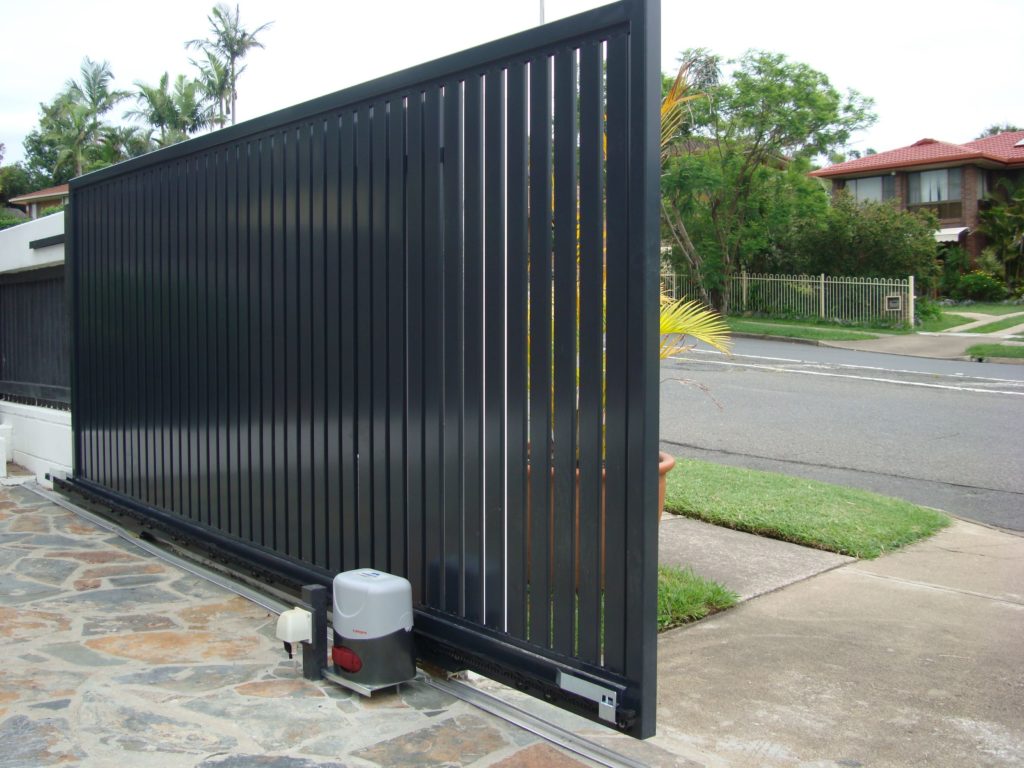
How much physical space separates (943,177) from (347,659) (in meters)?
39.2

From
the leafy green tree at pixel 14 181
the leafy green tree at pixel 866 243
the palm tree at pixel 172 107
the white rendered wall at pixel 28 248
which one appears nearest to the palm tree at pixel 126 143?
the palm tree at pixel 172 107

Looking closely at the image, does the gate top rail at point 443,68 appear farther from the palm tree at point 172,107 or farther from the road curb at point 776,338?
the palm tree at point 172,107

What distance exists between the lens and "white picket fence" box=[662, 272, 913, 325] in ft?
86.6

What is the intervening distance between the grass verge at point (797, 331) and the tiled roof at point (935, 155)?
14487 millimetres

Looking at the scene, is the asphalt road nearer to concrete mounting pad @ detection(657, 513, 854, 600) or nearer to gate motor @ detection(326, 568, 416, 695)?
concrete mounting pad @ detection(657, 513, 854, 600)

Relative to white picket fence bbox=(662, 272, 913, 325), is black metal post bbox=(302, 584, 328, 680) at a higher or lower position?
lower

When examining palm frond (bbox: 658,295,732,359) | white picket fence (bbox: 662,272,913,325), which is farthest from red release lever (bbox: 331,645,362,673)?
white picket fence (bbox: 662,272,913,325)

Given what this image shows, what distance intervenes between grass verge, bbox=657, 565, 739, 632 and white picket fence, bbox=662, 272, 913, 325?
794 inches

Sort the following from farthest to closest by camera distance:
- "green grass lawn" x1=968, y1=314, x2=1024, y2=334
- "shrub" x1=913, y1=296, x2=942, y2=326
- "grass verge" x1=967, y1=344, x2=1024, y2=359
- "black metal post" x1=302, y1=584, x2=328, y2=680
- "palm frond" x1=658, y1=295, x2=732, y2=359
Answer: "shrub" x1=913, y1=296, x2=942, y2=326 < "green grass lawn" x1=968, y1=314, x2=1024, y2=334 < "grass verge" x1=967, y1=344, x2=1024, y2=359 < "palm frond" x1=658, y1=295, x2=732, y2=359 < "black metal post" x1=302, y1=584, x2=328, y2=680

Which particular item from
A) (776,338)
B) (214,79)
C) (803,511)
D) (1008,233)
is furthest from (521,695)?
(214,79)

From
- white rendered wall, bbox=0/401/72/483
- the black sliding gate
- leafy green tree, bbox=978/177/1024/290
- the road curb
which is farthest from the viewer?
leafy green tree, bbox=978/177/1024/290

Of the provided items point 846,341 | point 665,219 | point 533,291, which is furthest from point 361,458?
point 665,219

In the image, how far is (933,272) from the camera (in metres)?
28.5

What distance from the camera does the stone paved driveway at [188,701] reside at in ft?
11.2
